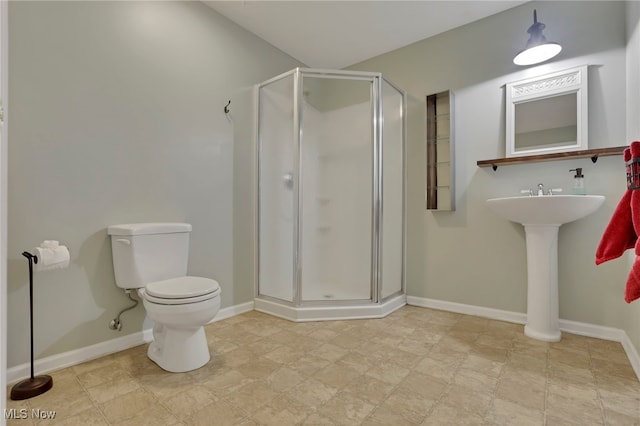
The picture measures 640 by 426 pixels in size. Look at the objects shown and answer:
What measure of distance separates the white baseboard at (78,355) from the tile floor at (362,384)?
0.17ft

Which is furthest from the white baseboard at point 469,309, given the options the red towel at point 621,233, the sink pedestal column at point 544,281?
the red towel at point 621,233

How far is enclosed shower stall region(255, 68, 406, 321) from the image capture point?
257cm

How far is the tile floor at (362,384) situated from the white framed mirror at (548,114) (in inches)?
51.6

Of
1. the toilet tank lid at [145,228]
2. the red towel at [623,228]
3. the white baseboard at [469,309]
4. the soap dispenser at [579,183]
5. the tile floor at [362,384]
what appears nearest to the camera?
the red towel at [623,228]

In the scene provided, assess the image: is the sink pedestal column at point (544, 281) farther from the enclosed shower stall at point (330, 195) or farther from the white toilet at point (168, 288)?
the white toilet at point (168, 288)

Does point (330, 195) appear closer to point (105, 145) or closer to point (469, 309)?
point (469, 309)

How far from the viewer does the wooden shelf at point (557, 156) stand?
198 cm

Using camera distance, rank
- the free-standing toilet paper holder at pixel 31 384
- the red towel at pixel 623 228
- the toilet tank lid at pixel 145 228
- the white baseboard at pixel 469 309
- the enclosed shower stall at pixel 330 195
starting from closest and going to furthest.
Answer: the red towel at pixel 623 228
the free-standing toilet paper holder at pixel 31 384
the toilet tank lid at pixel 145 228
the white baseboard at pixel 469 309
the enclosed shower stall at pixel 330 195

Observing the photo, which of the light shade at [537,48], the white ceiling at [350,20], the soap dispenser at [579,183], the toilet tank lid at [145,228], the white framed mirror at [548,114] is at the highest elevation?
the white ceiling at [350,20]

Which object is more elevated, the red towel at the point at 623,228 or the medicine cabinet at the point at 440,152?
the medicine cabinet at the point at 440,152

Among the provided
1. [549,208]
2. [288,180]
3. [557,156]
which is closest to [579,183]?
[557,156]

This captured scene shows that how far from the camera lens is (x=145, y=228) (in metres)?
1.87

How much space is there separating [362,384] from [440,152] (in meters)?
1.96

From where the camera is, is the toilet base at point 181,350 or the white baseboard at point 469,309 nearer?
the toilet base at point 181,350
